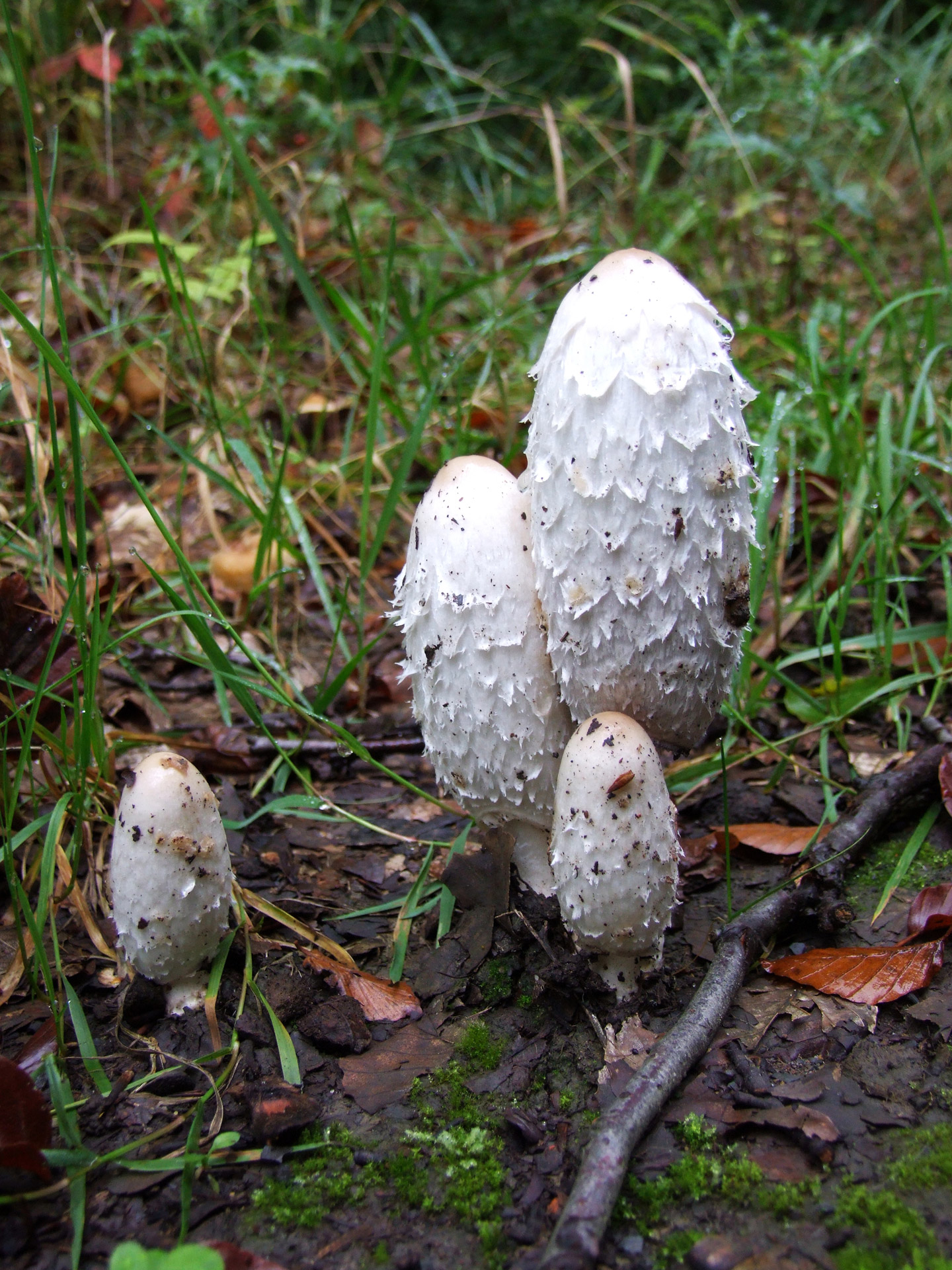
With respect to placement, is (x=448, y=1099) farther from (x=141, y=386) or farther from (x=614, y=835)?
(x=141, y=386)

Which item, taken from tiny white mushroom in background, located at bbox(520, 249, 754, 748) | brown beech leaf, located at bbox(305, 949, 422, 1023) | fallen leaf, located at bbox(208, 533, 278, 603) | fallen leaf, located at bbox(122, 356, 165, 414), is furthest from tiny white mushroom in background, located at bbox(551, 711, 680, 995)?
fallen leaf, located at bbox(122, 356, 165, 414)

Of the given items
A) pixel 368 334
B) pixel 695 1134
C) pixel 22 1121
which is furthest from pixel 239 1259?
pixel 368 334

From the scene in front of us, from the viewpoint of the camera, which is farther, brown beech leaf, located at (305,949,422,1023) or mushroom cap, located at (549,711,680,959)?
brown beech leaf, located at (305,949,422,1023)

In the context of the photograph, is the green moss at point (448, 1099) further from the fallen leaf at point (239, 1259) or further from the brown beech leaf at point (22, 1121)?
the brown beech leaf at point (22, 1121)

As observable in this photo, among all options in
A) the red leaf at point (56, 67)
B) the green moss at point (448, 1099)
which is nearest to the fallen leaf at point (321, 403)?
the red leaf at point (56, 67)

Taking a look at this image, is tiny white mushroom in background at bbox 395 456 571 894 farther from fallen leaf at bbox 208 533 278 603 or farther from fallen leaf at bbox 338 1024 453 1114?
fallen leaf at bbox 208 533 278 603

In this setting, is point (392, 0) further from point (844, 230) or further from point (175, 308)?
point (175, 308)

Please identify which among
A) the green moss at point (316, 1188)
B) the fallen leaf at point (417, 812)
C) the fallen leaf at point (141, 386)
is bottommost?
the fallen leaf at point (417, 812)

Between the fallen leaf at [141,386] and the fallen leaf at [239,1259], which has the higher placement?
the fallen leaf at [141,386]
